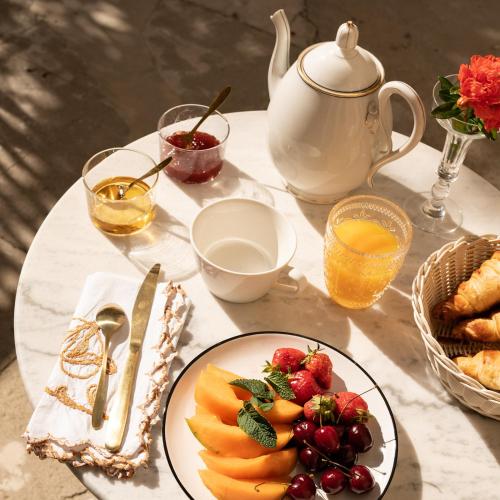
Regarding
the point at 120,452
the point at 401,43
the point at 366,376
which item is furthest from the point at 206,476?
the point at 401,43

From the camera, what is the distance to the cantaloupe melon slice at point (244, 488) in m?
0.83

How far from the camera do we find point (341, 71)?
1.08 meters

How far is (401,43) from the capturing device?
277cm

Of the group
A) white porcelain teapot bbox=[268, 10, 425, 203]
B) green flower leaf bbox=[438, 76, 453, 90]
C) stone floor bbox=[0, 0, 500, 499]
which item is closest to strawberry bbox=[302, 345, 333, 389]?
white porcelain teapot bbox=[268, 10, 425, 203]

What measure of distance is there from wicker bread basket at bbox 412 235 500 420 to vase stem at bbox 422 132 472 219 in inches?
6.2

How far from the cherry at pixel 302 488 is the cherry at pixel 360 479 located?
50mm

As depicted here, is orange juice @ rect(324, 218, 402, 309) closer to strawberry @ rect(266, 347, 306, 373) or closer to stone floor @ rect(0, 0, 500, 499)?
strawberry @ rect(266, 347, 306, 373)

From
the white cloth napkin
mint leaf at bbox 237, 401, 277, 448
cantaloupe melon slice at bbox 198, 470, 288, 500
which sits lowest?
the white cloth napkin

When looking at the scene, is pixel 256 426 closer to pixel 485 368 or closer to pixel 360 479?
pixel 360 479

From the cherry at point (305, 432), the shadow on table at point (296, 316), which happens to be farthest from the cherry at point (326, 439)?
the shadow on table at point (296, 316)

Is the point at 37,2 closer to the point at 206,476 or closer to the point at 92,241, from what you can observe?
the point at 92,241

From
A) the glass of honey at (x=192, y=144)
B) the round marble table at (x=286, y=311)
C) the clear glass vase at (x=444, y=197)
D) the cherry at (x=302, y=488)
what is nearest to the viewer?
the cherry at (x=302, y=488)

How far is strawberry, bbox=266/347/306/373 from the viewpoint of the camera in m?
0.94

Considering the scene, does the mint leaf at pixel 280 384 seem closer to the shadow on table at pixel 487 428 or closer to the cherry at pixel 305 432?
the cherry at pixel 305 432
